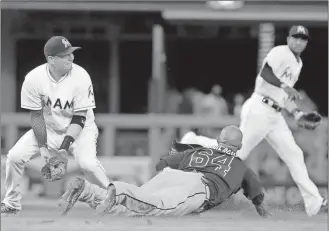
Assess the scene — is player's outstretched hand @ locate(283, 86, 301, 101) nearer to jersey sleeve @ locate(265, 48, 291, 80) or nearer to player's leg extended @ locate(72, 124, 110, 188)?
jersey sleeve @ locate(265, 48, 291, 80)

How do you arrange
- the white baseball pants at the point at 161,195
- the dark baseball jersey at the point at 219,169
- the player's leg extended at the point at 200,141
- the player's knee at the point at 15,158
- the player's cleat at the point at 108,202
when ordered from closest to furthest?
the player's cleat at the point at 108,202 → the white baseball pants at the point at 161,195 → the dark baseball jersey at the point at 219,169 → the player's knee at the point at 15,158 → the player's leg extended at the point at 200,141

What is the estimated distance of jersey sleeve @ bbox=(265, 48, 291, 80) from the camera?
23.5 feet

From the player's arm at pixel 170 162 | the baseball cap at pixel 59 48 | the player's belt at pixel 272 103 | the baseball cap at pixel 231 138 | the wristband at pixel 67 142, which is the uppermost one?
the baseball cap at pixel 59 48

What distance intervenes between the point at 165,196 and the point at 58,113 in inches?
51.8

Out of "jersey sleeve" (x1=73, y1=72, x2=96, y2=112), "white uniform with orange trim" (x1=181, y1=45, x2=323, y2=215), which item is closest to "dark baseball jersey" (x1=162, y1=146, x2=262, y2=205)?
"jersey sleeve" (x1=73, y1=72, x2=96, y2=112)

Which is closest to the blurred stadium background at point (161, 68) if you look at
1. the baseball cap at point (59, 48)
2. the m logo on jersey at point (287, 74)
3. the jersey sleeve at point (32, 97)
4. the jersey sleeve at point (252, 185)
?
the m logo on jersey at point (287, 74)

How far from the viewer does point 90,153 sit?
635cm

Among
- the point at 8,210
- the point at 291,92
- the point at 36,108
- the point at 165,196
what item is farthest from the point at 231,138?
the point at 8,210

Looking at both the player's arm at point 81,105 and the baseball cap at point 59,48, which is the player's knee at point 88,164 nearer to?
the player's arm at point 81,105

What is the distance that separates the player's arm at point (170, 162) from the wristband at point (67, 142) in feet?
2.38

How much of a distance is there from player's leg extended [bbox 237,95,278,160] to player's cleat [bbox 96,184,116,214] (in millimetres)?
2298

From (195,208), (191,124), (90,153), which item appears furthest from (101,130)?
(195,208)

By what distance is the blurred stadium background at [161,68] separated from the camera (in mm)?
9789

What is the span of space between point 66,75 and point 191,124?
3.69 m
